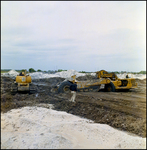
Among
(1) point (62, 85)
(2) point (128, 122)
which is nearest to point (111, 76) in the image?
(1) point (62, 85)

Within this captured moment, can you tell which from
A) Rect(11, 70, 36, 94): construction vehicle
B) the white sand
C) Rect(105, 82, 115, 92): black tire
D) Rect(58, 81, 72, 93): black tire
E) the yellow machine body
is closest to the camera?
the white sand

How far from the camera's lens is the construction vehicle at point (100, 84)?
417 inches

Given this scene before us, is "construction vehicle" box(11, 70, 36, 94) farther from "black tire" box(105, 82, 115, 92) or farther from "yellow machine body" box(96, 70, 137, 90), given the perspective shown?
"black tire" box(105, 82, 115, 92)

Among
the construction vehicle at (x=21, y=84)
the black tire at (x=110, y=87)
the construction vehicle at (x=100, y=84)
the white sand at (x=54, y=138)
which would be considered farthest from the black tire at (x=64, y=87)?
the white sand at (x=54, y=138)

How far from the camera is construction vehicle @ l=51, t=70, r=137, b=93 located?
10.6 m

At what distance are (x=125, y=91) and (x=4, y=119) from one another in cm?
1125

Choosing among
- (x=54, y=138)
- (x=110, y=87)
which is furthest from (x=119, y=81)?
(x=54, y=138)

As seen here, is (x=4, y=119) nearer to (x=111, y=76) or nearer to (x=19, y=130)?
(x=19, y=130)

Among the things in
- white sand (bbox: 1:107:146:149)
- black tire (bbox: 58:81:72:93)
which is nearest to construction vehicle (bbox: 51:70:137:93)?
black tire (bbox: 58:81:72:93)

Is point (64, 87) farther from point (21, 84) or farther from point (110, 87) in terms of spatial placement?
point (110, 87)

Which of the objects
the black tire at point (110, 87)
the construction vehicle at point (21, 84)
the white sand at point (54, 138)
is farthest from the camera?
the black tire at point (110, 87)

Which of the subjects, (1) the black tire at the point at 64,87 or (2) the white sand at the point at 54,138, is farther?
(1) the black tire at the point at 64,87

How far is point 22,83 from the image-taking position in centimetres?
955

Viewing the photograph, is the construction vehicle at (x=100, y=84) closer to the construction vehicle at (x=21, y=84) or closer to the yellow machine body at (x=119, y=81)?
the yellow machine body at (x=119, y=81)
